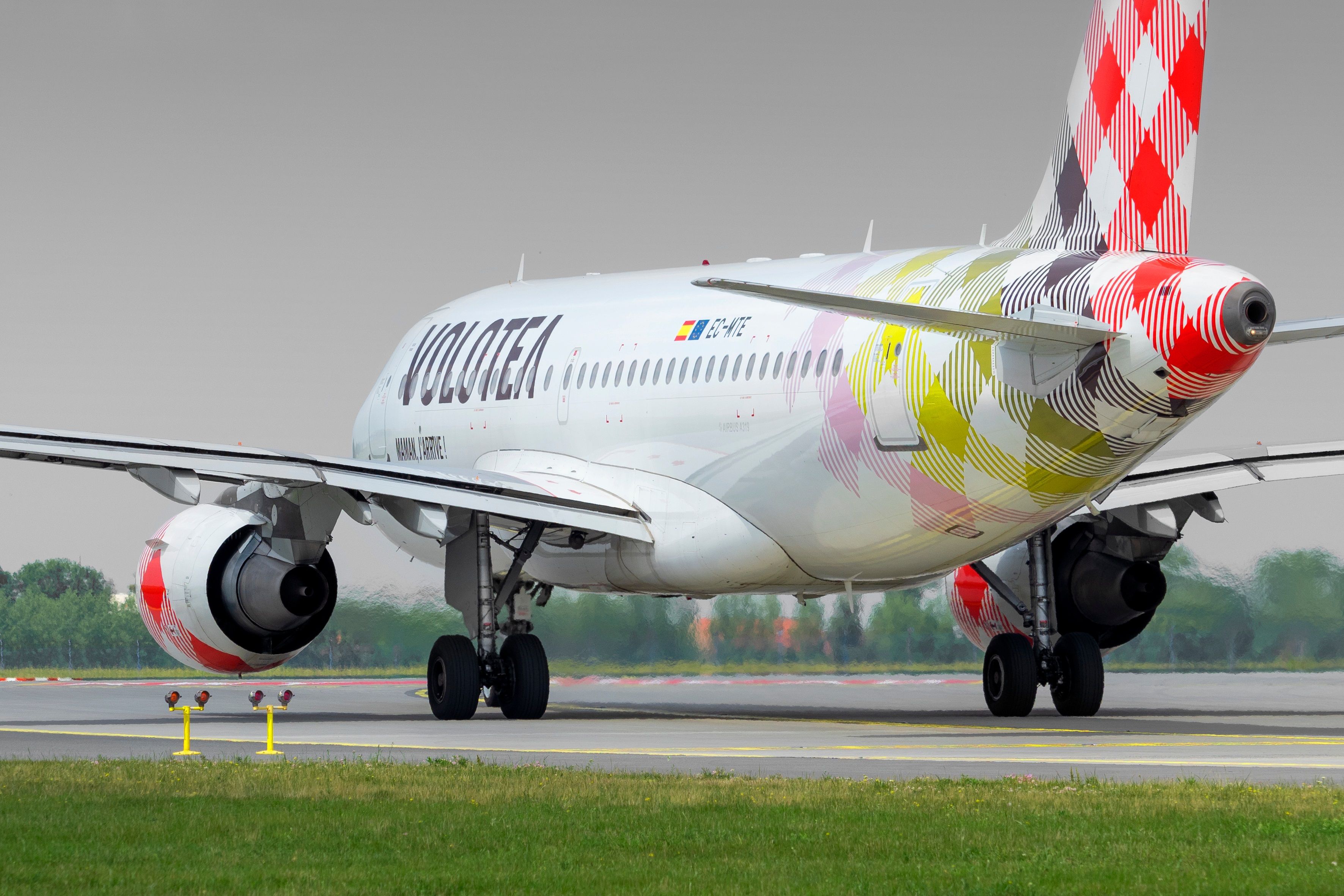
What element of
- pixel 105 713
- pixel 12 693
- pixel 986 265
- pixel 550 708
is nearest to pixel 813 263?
pixel 986 265

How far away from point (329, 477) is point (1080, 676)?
383 inches

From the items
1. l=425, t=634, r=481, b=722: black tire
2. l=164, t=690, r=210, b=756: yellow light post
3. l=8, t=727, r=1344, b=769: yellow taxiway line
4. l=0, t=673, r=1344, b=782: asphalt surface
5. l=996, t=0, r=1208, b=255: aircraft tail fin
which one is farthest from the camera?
l=425, t=634, r=481, b=722: black tire

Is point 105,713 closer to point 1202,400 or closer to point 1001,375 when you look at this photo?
point 1001,375

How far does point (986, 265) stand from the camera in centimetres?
2211

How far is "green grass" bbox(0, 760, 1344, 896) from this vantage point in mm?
10344

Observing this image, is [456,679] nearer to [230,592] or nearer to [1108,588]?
[230,592]

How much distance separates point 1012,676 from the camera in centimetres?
2555

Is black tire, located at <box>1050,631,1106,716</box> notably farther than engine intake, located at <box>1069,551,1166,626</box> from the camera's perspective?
No

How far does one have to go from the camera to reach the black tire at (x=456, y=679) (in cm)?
2512

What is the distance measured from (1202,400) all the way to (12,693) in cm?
2550

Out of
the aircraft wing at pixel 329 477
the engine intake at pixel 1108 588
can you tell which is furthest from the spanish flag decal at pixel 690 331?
the engine intake at pixel 1108 588

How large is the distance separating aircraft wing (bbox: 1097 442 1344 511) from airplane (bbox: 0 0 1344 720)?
0.13 ft

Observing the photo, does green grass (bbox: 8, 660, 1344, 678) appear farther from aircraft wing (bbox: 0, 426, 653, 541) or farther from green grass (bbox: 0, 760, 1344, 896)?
green grass (bbox: 0, 760, 1344, 896)

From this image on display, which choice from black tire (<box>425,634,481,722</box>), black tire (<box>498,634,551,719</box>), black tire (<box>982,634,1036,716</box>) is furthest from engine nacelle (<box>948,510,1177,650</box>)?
black tire (<box>425,634,481,722</box>)
